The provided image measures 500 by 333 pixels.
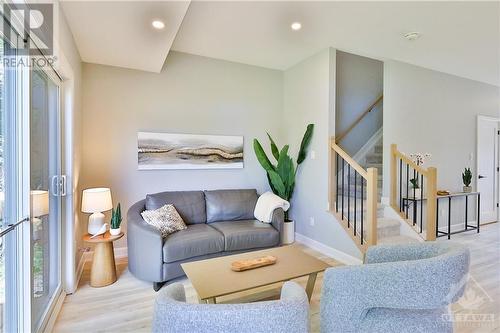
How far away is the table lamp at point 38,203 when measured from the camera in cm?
179

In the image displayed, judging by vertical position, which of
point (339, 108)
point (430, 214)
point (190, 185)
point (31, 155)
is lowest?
point (430, 214)

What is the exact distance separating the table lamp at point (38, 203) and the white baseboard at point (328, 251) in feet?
10.2

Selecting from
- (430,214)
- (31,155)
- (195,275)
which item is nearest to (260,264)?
(195,275)

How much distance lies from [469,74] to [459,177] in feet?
5.96

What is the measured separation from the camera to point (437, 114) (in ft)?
15.4

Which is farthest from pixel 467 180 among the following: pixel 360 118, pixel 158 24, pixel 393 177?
pixel 158 24

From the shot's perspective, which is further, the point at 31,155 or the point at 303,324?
the point at 31,155

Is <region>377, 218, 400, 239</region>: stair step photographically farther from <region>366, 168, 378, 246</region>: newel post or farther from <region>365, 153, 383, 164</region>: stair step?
<region>365, 153, 383, 164</region>: stair step

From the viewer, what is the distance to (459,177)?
5.05 metres

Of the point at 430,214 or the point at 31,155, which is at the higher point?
the point at 31,155

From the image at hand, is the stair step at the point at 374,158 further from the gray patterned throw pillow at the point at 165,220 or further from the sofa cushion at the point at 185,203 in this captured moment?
the gray patterned throw pillow at the point at 165,220

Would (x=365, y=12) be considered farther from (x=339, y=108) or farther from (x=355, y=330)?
(x=355, y=330)

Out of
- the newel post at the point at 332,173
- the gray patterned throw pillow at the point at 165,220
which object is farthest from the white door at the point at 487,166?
the gray patterned throw pillow at the point at 165,220

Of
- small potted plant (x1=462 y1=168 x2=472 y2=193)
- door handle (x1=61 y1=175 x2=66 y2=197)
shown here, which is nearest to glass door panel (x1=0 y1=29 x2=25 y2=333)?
door handle (x1=61 y1=175 x2=66 y2=197)
